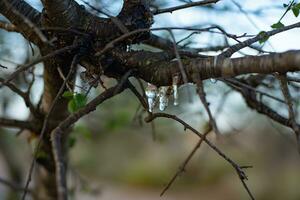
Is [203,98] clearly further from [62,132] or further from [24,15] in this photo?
[24,15]

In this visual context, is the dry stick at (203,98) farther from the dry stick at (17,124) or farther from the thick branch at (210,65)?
the dry stick at (17,124)

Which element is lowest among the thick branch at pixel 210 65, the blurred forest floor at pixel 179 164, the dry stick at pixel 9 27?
the blurred forest floor at pixel 179 164

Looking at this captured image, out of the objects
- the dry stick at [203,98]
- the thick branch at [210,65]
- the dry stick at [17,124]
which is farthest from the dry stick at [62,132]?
the dry stick at [17,124]

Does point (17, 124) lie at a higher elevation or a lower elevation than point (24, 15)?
lower

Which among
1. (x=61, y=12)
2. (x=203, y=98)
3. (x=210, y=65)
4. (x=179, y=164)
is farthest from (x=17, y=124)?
(x=179, y=164)

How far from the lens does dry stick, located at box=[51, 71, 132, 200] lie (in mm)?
1076

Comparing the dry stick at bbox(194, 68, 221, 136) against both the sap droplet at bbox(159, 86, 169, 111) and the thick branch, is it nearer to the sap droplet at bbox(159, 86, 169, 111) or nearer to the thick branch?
the thick branch

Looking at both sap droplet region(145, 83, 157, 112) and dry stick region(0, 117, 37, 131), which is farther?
dry stick region(0, 117, 37, 131)

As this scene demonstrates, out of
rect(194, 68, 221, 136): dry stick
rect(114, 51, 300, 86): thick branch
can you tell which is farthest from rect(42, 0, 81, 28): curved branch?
rect(194, 68, 221, 136): dry stick

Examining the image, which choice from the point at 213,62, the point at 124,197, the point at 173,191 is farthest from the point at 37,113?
the point at 124,197

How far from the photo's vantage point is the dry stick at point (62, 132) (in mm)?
1076

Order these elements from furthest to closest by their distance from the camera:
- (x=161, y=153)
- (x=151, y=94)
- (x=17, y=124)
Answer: (x=161, y=153) < (x=17, y=124) < (x=151, y=94)

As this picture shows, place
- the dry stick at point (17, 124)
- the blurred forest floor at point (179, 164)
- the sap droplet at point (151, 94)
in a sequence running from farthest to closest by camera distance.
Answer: the blurred forest floor at point (179, 164)
the dry stick at point (17, 124)
the sap droplet at point (151, 94)

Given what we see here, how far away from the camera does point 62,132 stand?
4.28 ft
